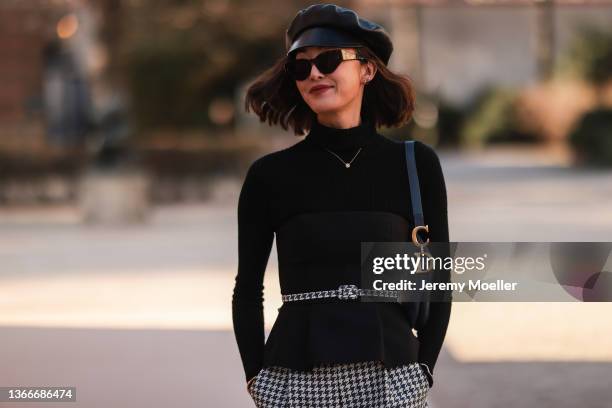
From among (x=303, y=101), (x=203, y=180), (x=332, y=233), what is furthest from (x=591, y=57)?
(x=332, y=233)

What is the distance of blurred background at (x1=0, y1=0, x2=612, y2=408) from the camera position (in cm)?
654

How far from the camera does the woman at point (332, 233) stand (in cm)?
263

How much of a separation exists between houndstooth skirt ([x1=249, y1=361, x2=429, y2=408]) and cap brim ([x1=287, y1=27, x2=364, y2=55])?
0.74 m

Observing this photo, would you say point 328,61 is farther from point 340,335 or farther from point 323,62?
point 340,335

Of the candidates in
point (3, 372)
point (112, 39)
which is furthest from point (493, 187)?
point (3, 372)

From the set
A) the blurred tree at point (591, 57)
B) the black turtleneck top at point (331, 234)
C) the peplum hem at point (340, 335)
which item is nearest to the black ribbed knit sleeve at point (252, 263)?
the black turtleneck top at point (331, 234)

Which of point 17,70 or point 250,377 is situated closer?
point 250,377

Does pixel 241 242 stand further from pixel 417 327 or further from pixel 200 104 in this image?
pixel 200 104

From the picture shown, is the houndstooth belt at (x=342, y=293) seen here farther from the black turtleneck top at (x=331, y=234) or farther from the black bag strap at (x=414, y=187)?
the black bag strap at (x=414, y=187)

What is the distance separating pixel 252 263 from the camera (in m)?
2.84

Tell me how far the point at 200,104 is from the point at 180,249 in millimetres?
20144

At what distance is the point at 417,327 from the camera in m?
2.83

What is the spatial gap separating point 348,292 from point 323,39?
595 mm

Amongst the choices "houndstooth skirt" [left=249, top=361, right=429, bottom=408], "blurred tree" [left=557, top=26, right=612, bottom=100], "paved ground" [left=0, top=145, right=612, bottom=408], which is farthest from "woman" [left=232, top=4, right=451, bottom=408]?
"blurred tree" [left=557, top=26, right=612, bottom=100]
